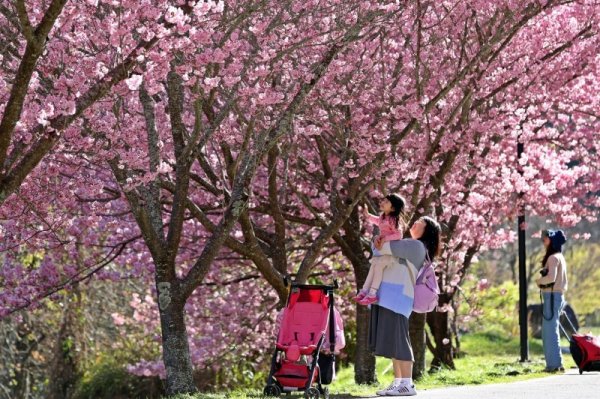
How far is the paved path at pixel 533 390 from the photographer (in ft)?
37.2

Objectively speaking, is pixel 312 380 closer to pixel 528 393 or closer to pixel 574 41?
pixel 528 393

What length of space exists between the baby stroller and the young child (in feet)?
1.29

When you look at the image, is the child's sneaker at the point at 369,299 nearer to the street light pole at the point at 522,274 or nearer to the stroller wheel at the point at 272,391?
the stroller wheel at the point at 272,391

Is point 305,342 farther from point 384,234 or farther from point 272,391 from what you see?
point 384,234

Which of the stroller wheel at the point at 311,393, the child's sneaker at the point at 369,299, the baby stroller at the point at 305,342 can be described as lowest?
the stroller wheel at the point at 311,393

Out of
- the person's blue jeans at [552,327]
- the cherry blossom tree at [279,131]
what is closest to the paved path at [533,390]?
the person's blue jeans at [552,327]

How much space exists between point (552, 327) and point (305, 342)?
583cm

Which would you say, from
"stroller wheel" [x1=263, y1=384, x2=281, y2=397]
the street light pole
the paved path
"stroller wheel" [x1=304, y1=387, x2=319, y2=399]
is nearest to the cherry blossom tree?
the street light pole

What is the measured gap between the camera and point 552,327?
16.0m

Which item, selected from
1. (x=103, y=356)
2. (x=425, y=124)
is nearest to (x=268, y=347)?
(x=103, y=356)

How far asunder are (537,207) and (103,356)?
908 cm

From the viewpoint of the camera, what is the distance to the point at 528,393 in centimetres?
1174

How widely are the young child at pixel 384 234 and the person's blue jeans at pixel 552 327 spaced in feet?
16.7

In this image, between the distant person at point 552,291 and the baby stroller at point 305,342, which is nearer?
the baby stroller at point 305,342
